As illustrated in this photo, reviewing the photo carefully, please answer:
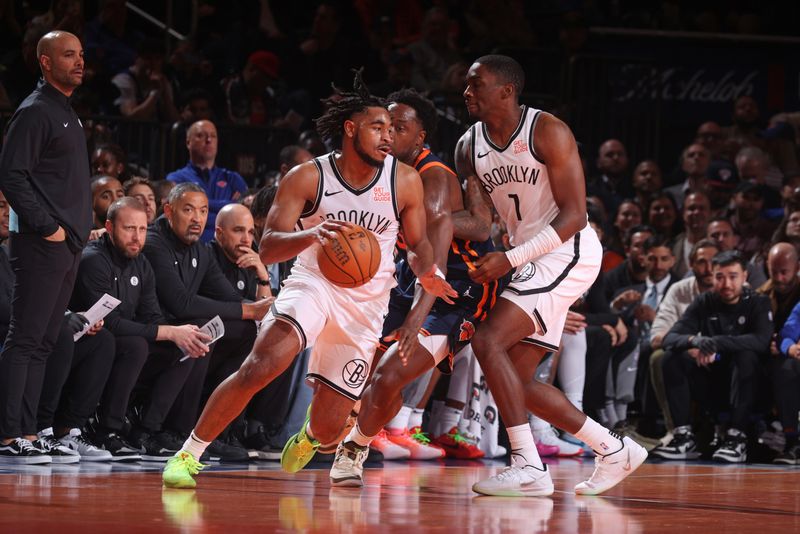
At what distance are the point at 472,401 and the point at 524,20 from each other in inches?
253

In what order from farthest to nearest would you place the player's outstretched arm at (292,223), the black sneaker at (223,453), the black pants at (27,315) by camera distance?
the black sneaker at (223,453)
the black pants at (27,315)
the player's outstretched arm at (292,223)

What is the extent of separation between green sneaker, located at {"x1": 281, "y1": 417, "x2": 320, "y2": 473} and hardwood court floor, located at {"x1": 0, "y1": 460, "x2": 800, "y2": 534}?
A: 101 millimetres

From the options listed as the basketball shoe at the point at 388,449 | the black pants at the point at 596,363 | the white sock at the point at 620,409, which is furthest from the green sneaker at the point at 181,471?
the white sock at the point at 620,409

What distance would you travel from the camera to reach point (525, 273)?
598cm

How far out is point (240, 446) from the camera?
7672mm

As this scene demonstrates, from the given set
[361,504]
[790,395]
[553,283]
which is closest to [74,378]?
[361,504]

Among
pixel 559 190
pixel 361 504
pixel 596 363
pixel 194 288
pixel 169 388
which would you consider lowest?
pixel 361 504

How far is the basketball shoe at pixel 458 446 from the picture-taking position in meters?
8.63

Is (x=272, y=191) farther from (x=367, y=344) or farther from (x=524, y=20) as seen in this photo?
(x=524, y=20)

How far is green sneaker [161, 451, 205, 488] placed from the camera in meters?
5.55

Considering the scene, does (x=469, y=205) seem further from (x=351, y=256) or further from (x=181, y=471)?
(x=181, y=471)

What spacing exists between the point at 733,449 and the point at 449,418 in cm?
209

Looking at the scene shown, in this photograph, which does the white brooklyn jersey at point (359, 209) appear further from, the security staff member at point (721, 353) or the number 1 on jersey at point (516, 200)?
the security staff member at point (721, 353)

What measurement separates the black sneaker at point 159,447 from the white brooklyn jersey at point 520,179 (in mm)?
2504
